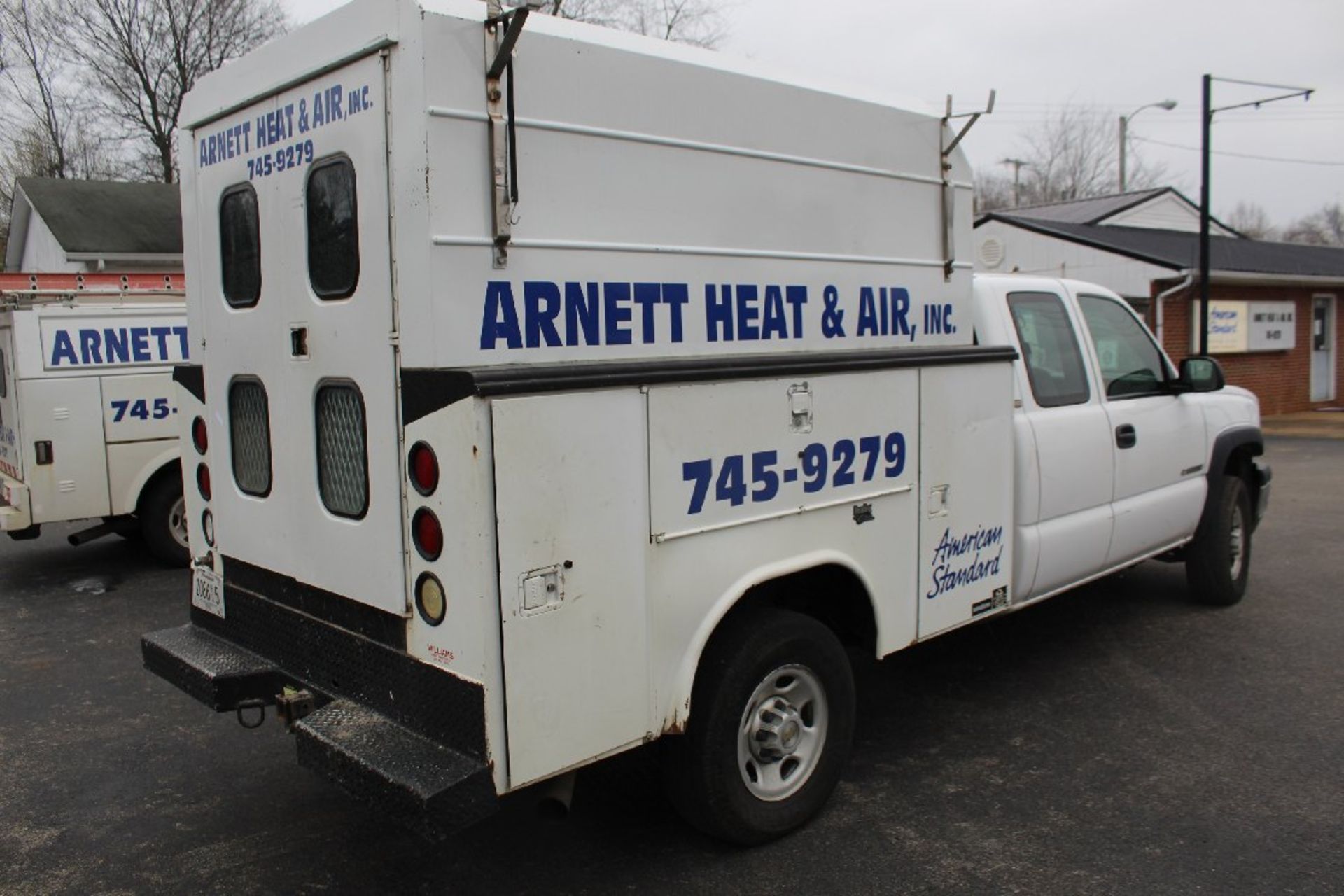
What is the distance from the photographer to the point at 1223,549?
6430 millimetres

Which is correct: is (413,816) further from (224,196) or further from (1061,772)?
(1061,772)

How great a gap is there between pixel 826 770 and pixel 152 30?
34260mm

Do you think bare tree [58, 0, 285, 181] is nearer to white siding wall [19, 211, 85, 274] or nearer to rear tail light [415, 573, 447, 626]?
white siding wall [19, 211, 85, 274]

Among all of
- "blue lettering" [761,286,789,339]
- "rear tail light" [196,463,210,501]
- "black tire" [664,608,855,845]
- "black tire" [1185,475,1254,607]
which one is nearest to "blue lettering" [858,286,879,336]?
"blue lettering" [761,286,789,339]

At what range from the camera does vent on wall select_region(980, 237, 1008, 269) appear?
696 cm

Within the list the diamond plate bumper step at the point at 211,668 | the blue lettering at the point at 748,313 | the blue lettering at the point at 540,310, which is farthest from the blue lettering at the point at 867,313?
the diamond plate bumper step at the point at 211,668

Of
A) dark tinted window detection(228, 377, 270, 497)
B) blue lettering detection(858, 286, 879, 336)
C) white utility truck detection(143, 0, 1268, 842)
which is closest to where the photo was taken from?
white utility truck detection(143, 0, 1268, 842)

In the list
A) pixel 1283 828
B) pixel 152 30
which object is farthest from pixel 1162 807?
pixel 152 30

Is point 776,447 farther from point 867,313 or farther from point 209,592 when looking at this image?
point 209,592

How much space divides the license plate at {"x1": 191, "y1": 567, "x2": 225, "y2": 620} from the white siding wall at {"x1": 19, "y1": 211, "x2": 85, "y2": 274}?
21.2 m

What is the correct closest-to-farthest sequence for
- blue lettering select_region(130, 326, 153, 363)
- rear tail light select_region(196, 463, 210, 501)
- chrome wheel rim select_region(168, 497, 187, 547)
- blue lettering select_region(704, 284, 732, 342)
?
blue lettering select_region(704, 284, 732, 342), rear tail light select_region(196, 463, 210, 501), blue lettering select_region(130, 326, 153, 363), chrome wheel rim select_region(168, 497, 187, 547)

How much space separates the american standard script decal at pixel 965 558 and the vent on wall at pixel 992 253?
3005mm

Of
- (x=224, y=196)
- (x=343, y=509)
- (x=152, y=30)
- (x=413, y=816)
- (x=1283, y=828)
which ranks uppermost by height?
(x=152, y=30)

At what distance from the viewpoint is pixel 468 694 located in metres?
2.87
